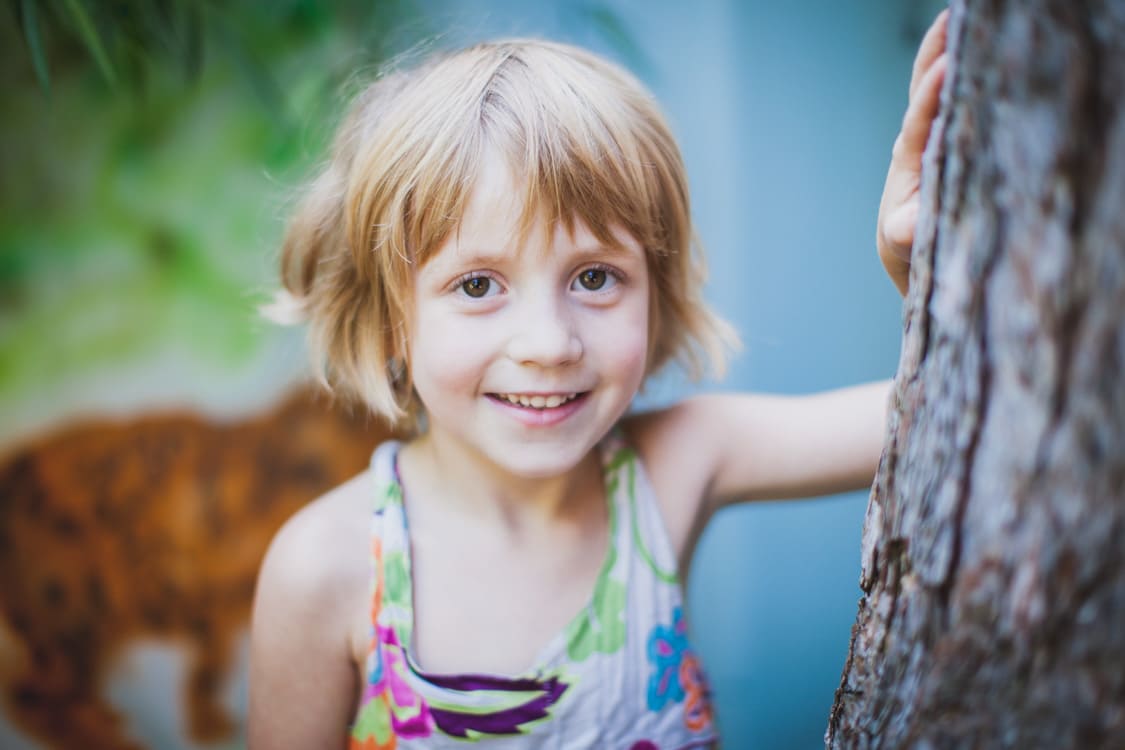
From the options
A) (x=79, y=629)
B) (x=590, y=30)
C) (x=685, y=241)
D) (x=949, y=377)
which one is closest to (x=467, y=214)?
(x=685, y=241)

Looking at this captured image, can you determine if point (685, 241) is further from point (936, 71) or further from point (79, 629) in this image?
point (79, 629)

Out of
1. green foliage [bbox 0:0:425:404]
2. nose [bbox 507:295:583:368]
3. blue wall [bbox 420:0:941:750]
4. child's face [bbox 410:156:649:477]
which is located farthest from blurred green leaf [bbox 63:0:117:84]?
nose [bbox 507:295:583:368]

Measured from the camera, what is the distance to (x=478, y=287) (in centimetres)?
94

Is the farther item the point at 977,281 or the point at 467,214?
the point at 467,214

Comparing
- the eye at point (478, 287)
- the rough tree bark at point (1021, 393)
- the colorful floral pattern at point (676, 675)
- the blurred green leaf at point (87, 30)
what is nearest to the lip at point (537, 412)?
the eye at point (478, 287)

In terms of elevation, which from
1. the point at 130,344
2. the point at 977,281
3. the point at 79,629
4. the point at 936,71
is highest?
the point at 936,71

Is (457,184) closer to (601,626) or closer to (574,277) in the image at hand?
(574,277)

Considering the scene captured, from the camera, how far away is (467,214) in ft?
2.97

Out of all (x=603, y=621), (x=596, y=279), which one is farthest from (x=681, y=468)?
(x=596, y=279)

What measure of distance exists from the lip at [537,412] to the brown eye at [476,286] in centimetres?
11

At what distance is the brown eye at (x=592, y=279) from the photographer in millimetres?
951

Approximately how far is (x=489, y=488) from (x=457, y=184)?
1.30 feet

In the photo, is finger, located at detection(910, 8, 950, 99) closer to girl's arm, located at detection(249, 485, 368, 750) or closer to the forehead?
the forehead

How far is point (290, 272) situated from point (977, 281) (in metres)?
0.93
